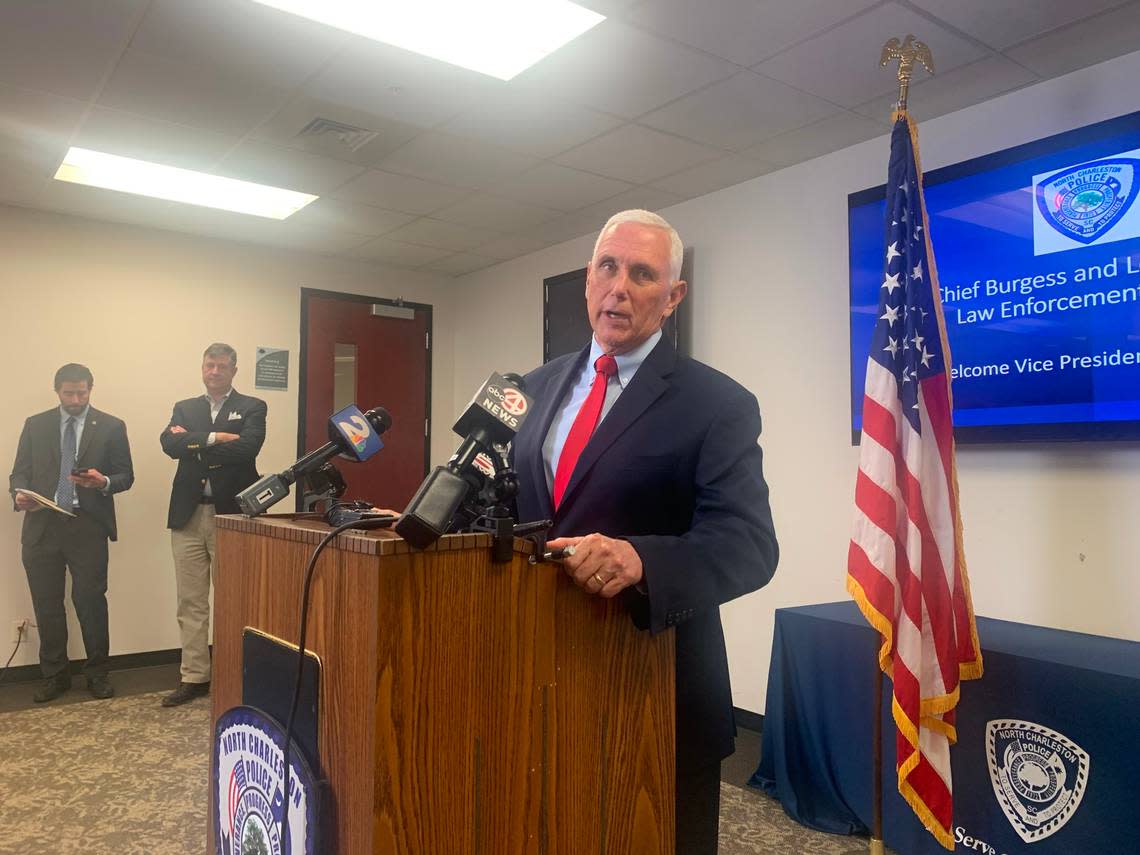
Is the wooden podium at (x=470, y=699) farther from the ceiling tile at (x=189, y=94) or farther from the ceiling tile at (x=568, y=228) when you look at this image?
the ceiling tile at (x=568, y=228)

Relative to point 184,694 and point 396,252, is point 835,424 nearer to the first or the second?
point 396,252

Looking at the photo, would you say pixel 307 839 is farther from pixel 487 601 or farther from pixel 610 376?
pixel 610 376

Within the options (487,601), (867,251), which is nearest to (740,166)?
(867,251)

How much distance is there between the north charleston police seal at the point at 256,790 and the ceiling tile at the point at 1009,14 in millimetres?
2539

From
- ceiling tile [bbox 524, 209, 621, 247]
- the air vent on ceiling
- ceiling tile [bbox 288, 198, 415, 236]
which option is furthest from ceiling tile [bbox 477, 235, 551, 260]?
the air vent on ceiling

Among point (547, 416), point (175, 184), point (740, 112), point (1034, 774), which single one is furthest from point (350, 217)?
point (1034, 774)

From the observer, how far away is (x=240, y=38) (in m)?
2.66

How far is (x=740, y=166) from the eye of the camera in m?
3.79

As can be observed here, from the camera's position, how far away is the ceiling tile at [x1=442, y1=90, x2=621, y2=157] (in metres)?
3.14

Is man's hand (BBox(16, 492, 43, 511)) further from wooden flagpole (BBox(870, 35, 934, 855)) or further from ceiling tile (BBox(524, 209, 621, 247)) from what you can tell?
wooden flagpole (BBox(870, 35, 934, 855))

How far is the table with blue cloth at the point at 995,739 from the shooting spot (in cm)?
213

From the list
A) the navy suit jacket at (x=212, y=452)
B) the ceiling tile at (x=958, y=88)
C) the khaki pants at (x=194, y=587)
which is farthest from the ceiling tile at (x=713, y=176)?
the khaki pants at (x=194, y=587)

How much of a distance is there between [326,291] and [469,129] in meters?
2.57

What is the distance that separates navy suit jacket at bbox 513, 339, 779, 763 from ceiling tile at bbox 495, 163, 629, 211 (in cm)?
285
